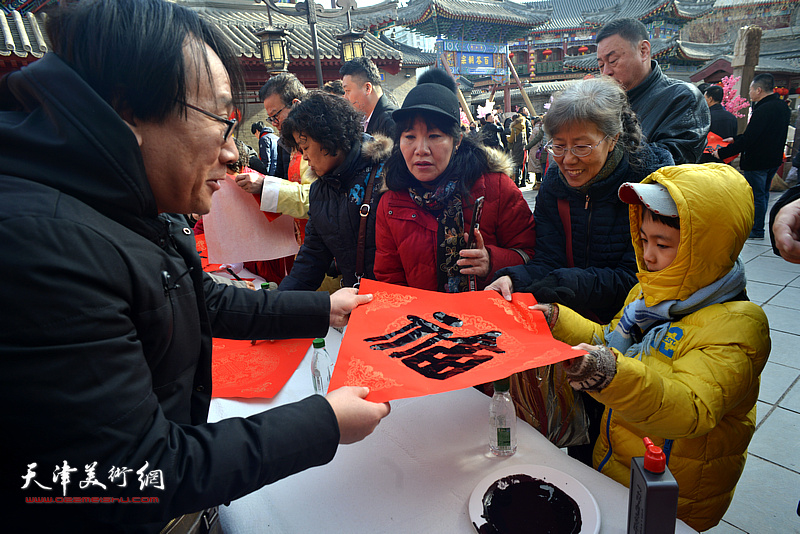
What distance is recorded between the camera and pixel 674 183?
1240 mm

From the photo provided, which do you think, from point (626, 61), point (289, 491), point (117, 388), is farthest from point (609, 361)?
point (626, 61)

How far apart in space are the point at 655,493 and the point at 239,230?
8.20ft

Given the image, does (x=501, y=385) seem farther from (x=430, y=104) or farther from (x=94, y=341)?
(x=430, y=104)

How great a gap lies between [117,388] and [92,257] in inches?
7.8

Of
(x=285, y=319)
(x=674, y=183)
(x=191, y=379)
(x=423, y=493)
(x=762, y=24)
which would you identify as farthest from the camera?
(x=762, y=24)

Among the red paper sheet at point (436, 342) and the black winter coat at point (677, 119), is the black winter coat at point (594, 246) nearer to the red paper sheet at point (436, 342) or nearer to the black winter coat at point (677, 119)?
the red paper sheet at point (436, 342)

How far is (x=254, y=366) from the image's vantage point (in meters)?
1.79

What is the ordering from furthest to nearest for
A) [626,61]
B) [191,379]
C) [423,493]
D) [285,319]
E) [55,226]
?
[626,61] < [285,319] < [423,493] < [191,379] < [55,226]

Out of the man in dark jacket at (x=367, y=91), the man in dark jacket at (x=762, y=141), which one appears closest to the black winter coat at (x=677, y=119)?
the man in dark jacket at (x=367, y=91)

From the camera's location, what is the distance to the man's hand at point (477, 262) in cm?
180

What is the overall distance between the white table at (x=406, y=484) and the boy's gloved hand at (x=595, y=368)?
0.82 ft

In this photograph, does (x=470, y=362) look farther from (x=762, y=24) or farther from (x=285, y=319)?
(x=762, y=24)

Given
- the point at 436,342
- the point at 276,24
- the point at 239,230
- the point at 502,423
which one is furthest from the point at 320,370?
the point at 276,24

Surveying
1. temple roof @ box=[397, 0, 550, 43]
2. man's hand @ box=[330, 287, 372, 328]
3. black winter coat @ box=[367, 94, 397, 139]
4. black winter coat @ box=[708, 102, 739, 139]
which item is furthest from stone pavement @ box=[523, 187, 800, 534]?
temple roof @ box=[397, 0, 550, 43]
